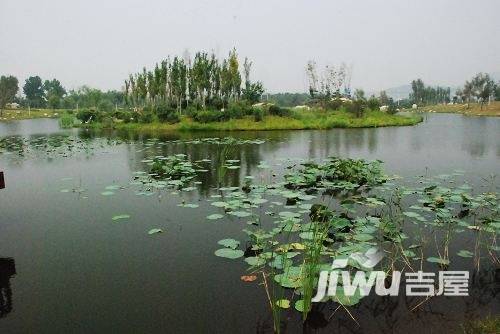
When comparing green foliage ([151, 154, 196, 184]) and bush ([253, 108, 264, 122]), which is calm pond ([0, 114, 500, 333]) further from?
bush ([253, 108, 264, 122])


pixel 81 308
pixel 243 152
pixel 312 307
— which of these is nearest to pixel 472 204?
pixel 312 307

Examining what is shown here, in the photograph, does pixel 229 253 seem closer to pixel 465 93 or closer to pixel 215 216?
pixel 215 216

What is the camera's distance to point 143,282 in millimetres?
5184

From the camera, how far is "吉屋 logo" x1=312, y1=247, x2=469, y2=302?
4.71 metres

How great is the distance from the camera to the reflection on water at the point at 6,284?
4543mm

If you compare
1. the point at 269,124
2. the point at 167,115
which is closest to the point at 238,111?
the point at 269,124

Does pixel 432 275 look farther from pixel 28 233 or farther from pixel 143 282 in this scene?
pixel 28 233

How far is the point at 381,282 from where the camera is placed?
4.94m

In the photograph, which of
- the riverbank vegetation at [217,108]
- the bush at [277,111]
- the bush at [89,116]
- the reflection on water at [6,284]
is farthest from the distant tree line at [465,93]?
the reflection on water at [6,284]

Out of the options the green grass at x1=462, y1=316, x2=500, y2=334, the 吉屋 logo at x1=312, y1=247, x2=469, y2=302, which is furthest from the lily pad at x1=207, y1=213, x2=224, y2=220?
the green grass at x1=462, y1=316, x2=500, y2=334

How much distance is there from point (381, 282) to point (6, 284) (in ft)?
17.4

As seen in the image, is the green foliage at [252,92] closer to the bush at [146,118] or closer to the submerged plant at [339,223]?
the bush at [146,118]

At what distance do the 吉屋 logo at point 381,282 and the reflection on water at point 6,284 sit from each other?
12.7ft

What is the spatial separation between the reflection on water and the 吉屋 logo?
386 centimetres
